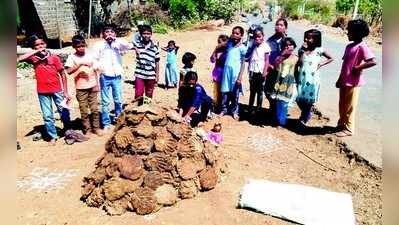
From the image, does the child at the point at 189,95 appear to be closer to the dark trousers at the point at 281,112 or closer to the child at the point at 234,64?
the child at the point at 234,64

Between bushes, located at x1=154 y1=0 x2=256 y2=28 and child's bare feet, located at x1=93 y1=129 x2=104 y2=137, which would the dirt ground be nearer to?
child's bare feet, located at x1=93 y1=129 x2=104 y2=137

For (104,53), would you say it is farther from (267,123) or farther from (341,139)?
(341,139)

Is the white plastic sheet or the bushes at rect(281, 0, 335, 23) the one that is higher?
the bushes at rect(281, 0, 335, 23)

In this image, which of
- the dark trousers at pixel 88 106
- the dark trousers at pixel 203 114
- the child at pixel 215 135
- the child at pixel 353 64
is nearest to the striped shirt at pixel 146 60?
the dark trousers at pixel 88 106

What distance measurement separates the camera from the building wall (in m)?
13.1

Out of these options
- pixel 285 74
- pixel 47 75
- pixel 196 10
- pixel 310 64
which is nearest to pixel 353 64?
pixel 310 64

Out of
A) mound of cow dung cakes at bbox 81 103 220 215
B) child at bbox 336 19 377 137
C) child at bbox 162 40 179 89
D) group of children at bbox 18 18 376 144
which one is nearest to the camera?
mound of cow dung cakes at bbox 81 103 220 215

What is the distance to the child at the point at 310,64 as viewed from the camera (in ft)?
19.6

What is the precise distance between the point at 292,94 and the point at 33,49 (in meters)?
3.94

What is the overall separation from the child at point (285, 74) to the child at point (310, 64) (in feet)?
0.41

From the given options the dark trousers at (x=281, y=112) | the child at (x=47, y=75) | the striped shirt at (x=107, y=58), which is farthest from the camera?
the dark trousers at (x=281, y=112)

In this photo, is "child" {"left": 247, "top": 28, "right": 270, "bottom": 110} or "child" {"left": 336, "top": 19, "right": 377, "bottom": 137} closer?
"child" {"left": 336, "top": 19, "right": 377, "bottom": 137}

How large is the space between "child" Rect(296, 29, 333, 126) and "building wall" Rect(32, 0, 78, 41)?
960cm

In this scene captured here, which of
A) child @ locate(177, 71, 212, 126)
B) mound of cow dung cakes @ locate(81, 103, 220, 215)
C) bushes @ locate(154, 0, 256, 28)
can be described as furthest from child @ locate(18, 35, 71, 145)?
bushes @ locate(154, 0, 256, 28)
